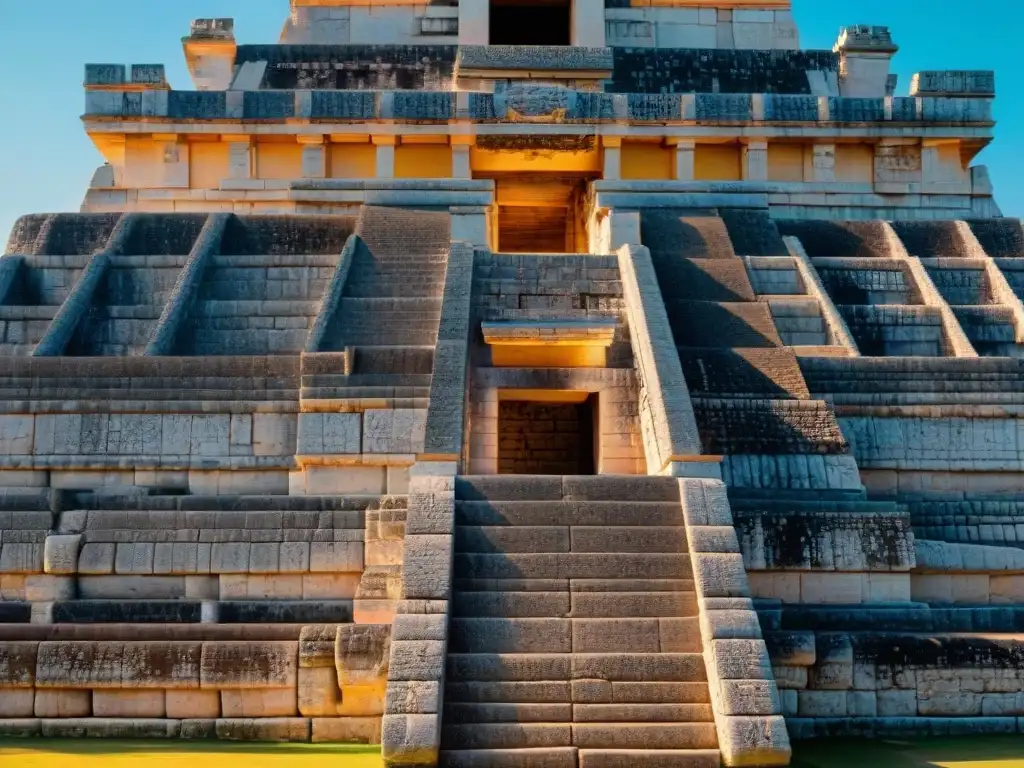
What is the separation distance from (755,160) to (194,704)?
13.5 m

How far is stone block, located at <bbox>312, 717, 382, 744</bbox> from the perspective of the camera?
8945 millimetres

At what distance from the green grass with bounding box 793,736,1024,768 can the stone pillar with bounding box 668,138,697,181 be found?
11.7m

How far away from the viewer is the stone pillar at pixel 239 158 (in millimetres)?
19047

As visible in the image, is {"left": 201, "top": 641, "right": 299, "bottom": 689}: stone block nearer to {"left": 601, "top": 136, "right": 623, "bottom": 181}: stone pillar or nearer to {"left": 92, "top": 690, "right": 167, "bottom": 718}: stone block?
{"left": 92, "top": 690, "right": 167, "bottom": 718}: stone block

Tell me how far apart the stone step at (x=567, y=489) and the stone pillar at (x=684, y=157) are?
10210mm

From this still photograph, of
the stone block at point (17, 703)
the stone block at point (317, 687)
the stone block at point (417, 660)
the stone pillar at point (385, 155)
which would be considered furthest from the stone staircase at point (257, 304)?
the stone block at point (417, 660)

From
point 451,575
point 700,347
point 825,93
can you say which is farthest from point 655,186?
point 451,575

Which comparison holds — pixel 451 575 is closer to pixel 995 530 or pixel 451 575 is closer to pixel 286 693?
pixel 286 693

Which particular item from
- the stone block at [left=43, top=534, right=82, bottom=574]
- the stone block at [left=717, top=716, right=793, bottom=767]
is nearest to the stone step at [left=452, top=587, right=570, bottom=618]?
the stone block at [left=717, top=716, right=793, bottom=767]

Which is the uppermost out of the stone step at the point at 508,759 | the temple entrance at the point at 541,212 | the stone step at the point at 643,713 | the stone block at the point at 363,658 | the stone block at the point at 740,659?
the temple entrance at the point at 541,212

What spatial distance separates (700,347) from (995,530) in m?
3.52

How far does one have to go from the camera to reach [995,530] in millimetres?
11352

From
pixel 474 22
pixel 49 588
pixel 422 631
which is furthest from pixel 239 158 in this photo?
pixel 422 631

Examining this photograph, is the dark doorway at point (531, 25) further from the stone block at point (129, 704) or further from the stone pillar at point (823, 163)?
the stone block at point (129, 704)
